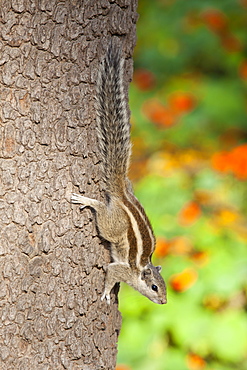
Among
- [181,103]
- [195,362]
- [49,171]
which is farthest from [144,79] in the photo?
[49,171]

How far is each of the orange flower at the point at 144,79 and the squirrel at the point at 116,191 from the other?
4.67m

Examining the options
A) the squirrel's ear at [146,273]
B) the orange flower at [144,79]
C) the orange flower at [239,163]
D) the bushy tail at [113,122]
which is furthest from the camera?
the orange flower at [144,79]

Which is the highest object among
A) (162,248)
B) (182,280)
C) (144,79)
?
(144,79)

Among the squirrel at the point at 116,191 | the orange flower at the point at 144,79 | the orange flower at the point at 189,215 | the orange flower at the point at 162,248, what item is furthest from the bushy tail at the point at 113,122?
the orange flower at the point at 144,79

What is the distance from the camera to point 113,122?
7.16 feet

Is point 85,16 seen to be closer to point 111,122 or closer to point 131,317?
point 111,122

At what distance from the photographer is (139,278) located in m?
2.46

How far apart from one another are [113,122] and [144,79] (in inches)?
193

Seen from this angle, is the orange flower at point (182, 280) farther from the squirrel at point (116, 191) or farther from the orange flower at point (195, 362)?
the squirrel at point (116, 191)

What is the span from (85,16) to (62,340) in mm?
1168

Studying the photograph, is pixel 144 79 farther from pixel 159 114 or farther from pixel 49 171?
pixel 49 171

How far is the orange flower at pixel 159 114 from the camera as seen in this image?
6082mm

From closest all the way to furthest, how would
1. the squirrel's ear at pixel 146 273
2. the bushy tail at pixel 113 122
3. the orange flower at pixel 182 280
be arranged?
the bushy tail at pixel 113 122 < the squirrel's ear at pixel 146 273 < the orange flower at pixel 182 280

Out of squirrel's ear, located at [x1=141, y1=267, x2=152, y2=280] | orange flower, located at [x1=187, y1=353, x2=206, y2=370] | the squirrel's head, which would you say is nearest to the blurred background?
orange flower, located at [x1=187, y1=353, x2=206, y2=370]
